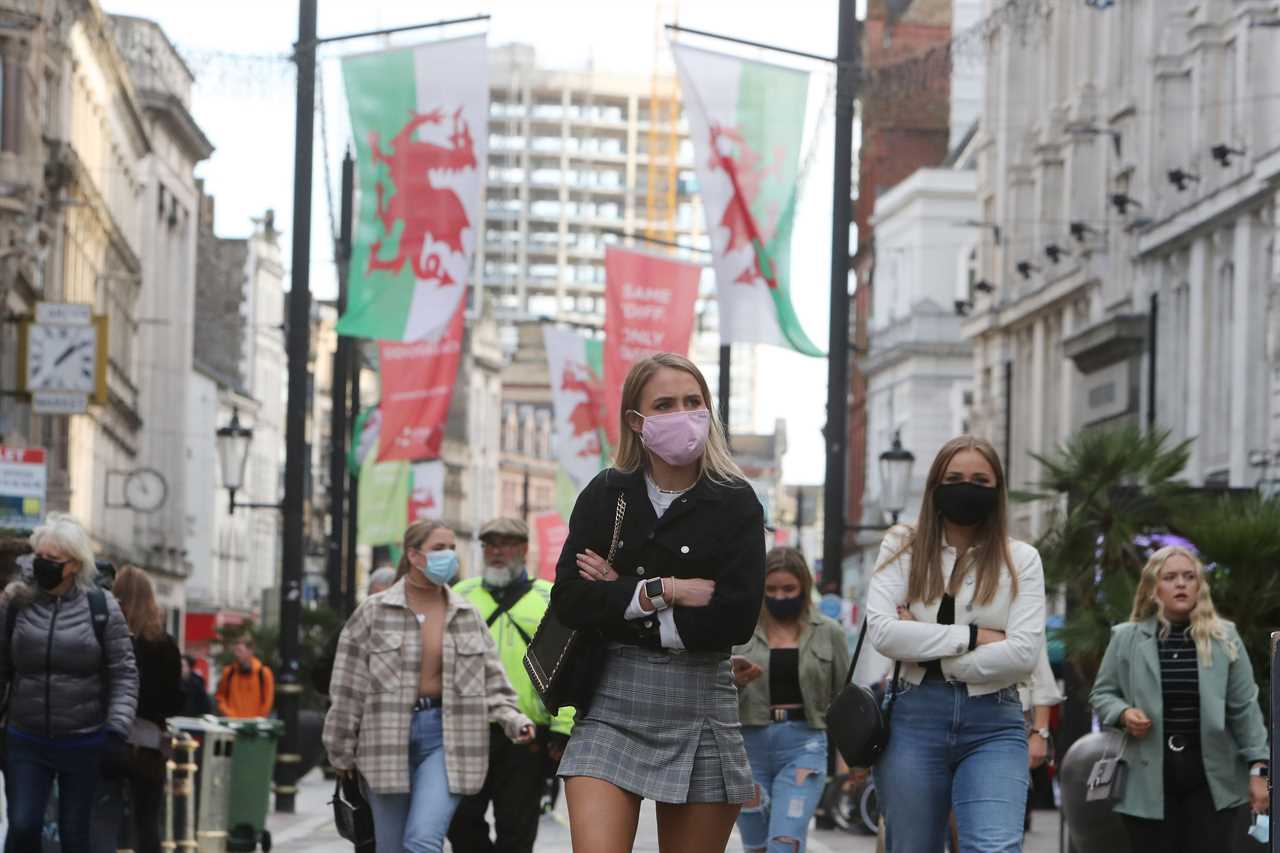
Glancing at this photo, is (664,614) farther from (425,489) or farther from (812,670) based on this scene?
(425,489)

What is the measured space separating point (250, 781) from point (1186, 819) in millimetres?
8438

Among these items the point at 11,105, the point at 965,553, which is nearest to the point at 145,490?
the point at 11,105

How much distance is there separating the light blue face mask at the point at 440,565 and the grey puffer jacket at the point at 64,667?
159 centimetres

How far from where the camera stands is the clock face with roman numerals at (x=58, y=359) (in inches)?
1588

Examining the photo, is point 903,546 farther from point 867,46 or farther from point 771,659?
point 867,46

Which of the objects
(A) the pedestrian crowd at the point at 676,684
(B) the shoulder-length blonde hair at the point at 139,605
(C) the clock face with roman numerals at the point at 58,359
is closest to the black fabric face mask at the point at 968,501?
(A) the pedestrian crowd at the point at 676,684

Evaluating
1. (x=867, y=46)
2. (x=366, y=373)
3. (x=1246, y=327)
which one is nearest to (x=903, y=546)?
(x=1246, y=327)

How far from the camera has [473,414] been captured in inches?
6403

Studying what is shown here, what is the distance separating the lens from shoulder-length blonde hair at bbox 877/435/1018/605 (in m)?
9.02

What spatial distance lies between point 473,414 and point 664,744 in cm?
15575

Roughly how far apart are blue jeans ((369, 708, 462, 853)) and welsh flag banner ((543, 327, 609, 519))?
Answer: 23.1 metres

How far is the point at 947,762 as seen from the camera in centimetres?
885

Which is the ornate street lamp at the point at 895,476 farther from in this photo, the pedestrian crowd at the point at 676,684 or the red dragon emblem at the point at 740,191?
the pedestrian crowd at the point at 676,684

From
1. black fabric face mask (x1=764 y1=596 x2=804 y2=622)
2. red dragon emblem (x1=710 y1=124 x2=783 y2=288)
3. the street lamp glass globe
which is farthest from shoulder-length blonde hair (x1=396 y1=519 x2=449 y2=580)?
the street lamp glass globe
